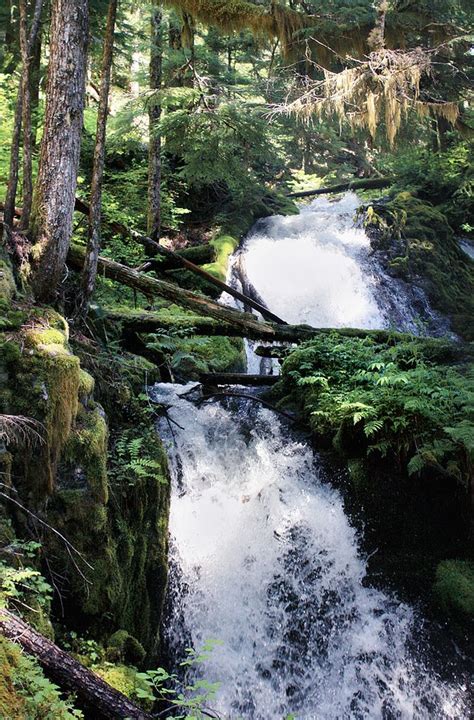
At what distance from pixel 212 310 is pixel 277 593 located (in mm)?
4261

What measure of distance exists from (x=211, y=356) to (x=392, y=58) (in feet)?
23.1

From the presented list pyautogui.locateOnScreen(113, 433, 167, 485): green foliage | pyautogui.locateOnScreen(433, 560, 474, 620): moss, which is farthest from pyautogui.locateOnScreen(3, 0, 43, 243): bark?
pyautogui.locateOnScreen(433, 560, 474, 620): moss

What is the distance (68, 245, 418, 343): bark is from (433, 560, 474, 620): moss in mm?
4323

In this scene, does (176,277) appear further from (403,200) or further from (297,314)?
(403,200)

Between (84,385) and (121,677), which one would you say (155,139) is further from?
(121,677)

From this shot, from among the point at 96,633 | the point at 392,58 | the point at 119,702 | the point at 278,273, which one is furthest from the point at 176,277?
the point at 119,702

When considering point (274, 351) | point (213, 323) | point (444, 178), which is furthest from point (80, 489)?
point (444, 178)

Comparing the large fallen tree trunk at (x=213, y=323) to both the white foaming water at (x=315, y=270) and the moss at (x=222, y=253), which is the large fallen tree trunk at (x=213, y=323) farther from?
the moss at (x=222, y=253)

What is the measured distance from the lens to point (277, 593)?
5.99 meters

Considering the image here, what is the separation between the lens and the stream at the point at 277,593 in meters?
5.19

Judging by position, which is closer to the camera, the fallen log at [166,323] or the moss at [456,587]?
the moss at [456,587]

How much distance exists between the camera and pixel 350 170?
25609mm

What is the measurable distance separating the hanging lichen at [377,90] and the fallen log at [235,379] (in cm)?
568

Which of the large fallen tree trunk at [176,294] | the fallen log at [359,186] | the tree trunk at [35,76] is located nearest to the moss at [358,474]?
the large fallen tree trunk at [176,294]
